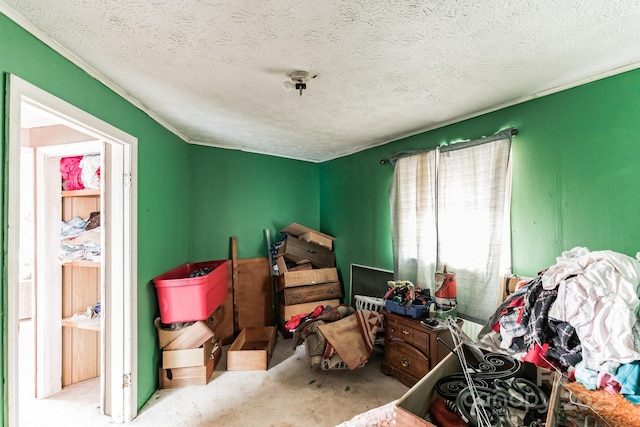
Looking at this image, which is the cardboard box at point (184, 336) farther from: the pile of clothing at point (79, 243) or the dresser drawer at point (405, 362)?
the dresser drawer at point (405, 362)

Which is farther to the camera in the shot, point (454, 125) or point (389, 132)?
point (389, 132)

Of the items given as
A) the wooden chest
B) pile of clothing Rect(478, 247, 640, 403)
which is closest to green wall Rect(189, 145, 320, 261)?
the wooden chest

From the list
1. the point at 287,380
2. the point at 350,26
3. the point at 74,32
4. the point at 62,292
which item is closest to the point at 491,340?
the point at 287,380

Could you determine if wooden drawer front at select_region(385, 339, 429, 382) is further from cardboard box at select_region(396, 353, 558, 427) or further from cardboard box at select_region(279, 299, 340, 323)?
cardboard box at select_region(396, 353, 558, 427)

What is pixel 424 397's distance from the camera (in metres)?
0.82

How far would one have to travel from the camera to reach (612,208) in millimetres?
1708

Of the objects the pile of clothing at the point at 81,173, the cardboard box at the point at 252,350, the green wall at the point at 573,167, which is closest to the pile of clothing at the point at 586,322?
the green wall at the point at 573,167

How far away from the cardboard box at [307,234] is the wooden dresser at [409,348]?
1.36m

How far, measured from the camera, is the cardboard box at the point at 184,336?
2369 millimetres

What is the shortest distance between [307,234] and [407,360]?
1.85 meters

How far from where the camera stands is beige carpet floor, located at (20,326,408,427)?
203 cm

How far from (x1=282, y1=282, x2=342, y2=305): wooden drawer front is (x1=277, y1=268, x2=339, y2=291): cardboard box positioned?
0.05 m

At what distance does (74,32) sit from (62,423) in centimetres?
258

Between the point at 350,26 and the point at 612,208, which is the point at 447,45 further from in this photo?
the point at 612,208
